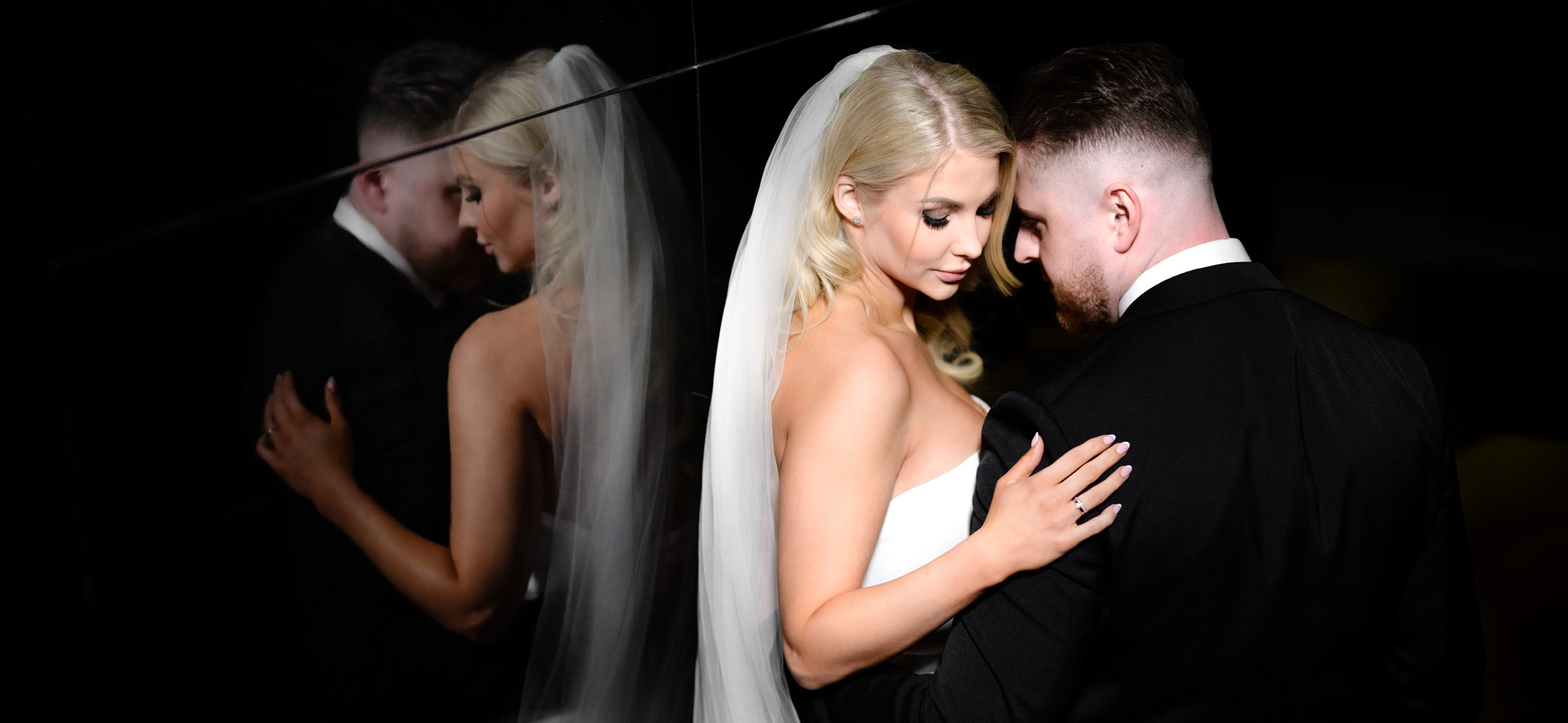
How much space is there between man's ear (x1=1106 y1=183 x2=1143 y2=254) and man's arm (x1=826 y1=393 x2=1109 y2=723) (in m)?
0.30

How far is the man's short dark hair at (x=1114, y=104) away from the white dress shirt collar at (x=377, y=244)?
0.95 m

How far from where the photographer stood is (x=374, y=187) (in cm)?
84

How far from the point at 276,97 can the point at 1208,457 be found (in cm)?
109

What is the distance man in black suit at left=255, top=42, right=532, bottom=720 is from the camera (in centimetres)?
80

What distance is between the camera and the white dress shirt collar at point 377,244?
2.68 feet

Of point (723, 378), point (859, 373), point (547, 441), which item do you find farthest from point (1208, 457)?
point (547, 441)

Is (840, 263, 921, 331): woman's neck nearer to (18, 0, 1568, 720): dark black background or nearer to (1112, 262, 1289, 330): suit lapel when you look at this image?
(18, 0, 1568, 720): dark black background

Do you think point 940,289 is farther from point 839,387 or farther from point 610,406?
point 610,406

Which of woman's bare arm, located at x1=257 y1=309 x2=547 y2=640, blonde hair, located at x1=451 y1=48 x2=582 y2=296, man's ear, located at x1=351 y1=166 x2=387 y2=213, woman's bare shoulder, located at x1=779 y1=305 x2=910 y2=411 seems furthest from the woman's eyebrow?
man's ear, located at x1=351 y1=166 x2=387 y2=213

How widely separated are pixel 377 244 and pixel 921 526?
99cm

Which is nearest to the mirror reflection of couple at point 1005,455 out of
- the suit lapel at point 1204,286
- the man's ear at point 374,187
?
the suit lapel at point 1204,286

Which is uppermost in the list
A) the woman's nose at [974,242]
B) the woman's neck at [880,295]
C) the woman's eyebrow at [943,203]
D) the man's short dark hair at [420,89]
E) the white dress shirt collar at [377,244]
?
the man's short dark hair at [420,89]

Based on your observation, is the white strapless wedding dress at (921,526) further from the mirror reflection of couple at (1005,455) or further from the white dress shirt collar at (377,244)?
the white dress shirt collar at (377,244)

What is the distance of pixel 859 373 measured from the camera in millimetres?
1463
